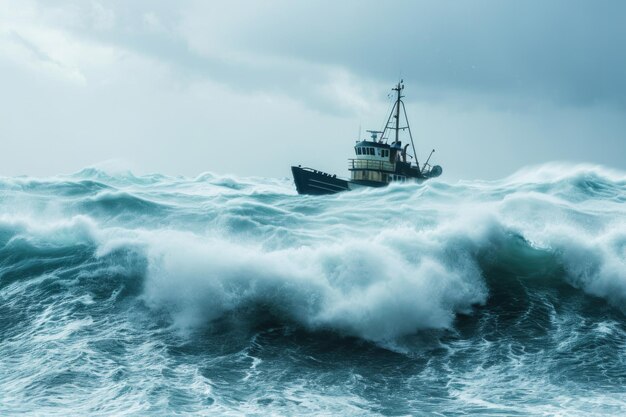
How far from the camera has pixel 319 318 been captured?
13055mm

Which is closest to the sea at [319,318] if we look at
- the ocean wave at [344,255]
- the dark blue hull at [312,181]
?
the ocean wave at [344,255]

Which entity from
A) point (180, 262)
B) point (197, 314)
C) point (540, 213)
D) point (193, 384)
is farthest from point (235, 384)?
point (540, 213)

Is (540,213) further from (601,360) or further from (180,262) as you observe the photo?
(180,262)

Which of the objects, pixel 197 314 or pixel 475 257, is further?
pixel 475 257

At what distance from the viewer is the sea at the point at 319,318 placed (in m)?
9.95

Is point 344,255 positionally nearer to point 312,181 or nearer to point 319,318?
point 319,318

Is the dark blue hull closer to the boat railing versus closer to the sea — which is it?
the boat railing

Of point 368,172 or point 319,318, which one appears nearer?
point 319,318

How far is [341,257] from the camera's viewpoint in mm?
14711

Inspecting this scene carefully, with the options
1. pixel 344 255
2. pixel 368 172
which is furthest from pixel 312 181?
pixel 344 255

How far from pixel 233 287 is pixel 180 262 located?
→ 1.70 m

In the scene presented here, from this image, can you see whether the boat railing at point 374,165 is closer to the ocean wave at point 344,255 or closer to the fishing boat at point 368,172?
the fishing boat at point 368,172

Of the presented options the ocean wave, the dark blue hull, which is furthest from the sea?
the dark blue hull

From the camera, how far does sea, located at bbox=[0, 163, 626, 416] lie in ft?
32.7
